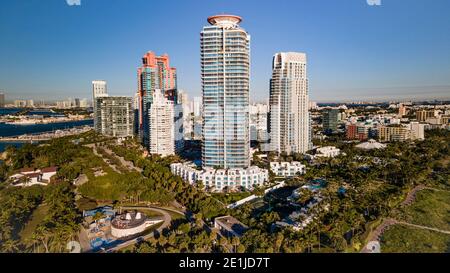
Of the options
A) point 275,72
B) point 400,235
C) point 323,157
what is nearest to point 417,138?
point 323,157

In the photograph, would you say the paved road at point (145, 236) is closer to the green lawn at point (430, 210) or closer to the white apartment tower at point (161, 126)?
the green lawn at point (430, 210)

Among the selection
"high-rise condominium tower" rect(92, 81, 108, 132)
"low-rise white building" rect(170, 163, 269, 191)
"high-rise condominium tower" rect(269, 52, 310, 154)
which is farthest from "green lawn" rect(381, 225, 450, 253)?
"high-rise condominium tower" rect(92, 81, 108, 132)

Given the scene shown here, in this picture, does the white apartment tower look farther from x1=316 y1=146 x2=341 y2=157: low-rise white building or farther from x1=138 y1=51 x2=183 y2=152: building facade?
x1=316 y1=146 x2=341 y2=157: low-rise white building

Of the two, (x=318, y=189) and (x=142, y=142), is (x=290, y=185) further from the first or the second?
(x=142, y=142)

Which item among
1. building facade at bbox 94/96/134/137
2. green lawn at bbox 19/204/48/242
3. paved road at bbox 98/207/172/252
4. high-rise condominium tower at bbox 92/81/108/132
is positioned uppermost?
high-rise condominium tower at bbox 92/81/108/132

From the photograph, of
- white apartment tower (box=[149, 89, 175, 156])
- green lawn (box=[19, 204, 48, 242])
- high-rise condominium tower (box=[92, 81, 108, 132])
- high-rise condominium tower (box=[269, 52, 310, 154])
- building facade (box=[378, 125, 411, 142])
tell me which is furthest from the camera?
high-rise condominium tower (box=[92, 81, 108, 132])

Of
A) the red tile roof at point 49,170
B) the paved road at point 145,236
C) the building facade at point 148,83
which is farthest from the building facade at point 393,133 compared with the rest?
the red tile roof at point 49,170

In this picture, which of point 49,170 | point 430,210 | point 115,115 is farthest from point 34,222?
point 115,115

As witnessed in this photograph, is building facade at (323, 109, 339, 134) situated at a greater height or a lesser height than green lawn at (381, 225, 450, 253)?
greater
